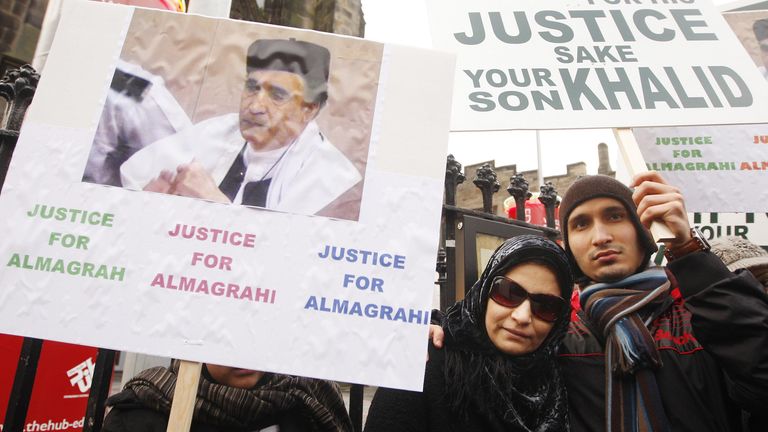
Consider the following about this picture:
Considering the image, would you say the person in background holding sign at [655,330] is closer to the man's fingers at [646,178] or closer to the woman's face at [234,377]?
the man's fingers at [646,178]

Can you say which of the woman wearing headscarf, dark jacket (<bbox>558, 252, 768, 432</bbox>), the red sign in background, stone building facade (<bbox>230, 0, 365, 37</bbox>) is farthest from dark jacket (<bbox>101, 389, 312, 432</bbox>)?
stone building facade (<bbox>230, 0, 365, 37</bbox>)

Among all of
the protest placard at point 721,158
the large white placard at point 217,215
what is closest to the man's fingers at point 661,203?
the large white placard at point 217,215

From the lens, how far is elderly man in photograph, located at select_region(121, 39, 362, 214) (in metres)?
1.48

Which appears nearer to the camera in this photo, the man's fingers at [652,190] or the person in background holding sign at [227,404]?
the man's fingers at [652,190]

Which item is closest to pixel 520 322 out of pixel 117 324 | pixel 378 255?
pixel 378 255

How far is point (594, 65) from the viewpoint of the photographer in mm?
1965

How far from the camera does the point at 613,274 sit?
66.4 inches

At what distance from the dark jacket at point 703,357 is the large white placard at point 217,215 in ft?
2.06

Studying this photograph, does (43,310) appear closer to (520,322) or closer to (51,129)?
(51,129)

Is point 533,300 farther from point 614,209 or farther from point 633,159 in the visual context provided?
point 633,159

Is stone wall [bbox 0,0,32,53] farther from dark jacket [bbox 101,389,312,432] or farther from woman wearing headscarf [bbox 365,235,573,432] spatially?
woman wearing headscarf [bbox 365,235,573,432]

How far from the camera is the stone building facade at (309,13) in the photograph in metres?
10.0

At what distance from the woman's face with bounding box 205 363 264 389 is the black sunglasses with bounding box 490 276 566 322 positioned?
96 cm

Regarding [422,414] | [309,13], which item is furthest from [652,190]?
[309,13]
